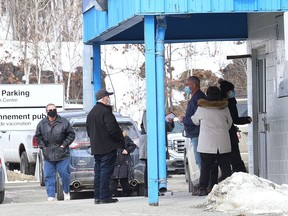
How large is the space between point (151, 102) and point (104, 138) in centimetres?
142

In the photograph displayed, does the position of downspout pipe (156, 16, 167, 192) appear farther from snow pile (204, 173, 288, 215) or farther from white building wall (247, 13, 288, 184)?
white building wall (247, 13, 288, 184)

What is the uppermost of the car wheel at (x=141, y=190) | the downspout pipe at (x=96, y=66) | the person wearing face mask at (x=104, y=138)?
the downspout pipe at (x=96, y=66)

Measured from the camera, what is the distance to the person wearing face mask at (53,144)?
19016mm

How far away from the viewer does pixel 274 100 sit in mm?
17016

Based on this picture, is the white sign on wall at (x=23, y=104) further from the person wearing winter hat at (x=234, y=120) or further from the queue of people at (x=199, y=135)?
the person wearing winter hat at (x=234, y=120)

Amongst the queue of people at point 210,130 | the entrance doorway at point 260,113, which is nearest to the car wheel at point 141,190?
the entrance doorway at point 260,113

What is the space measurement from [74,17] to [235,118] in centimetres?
2976

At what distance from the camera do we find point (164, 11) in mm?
14422

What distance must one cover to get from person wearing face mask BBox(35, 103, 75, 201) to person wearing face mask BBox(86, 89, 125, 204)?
316 cm

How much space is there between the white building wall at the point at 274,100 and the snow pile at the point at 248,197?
266cm

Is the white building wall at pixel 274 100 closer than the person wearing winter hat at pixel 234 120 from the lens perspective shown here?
Yes

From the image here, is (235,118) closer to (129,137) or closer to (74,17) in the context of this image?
(129,137)

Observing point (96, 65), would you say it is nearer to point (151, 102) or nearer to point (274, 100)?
point (274, 100)

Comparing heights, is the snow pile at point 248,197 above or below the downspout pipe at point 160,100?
below
